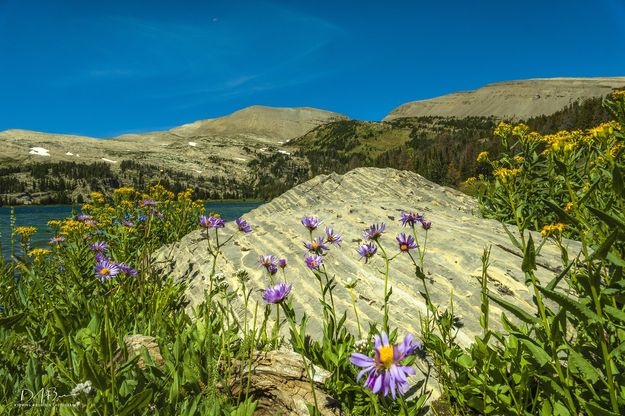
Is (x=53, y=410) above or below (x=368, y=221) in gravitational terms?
below

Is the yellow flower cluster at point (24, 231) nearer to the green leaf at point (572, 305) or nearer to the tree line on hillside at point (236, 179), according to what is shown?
the green leaf at point (572, 305)

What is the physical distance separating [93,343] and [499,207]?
27.0 feet

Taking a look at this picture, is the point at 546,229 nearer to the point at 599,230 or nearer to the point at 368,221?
the point at 599,230

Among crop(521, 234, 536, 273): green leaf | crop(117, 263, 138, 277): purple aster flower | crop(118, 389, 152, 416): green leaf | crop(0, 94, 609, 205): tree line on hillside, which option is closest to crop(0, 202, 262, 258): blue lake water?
crop(117, 263, 138, 277): purple aster flower

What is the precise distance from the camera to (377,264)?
4945 mm

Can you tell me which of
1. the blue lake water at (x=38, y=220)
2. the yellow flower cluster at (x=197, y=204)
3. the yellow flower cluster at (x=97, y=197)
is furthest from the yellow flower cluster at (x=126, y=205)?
the yellow flower cluster at (x=197, y=204)

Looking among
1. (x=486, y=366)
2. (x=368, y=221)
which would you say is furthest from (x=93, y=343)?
(x=368, y=221)

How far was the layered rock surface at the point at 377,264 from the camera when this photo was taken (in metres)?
4.02

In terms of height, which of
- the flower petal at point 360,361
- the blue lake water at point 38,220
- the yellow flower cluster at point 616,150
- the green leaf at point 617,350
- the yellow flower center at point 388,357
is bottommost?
the blue lake water at point 38,220

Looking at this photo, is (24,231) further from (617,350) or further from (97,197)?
(617,350)

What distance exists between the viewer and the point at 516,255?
4.82m

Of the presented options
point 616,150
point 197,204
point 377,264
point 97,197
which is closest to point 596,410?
point 616,150

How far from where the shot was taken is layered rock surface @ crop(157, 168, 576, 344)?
4020mm

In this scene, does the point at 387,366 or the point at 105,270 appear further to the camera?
the point at 105,270
